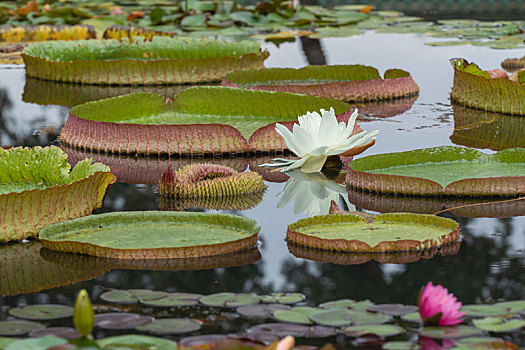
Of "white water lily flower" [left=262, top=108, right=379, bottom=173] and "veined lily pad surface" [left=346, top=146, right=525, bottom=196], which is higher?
"white water lily flower" [left=262, top=108, right=379, bottom=173]

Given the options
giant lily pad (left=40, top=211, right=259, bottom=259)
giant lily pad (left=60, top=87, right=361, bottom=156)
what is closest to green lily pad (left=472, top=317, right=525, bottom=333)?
giant lily pad (left=40, top=211, right=259, bottom=259)

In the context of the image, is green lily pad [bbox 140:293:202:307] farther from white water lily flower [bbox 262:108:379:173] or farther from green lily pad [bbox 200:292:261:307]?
white water lily flower [bbox 262:108:379:173]

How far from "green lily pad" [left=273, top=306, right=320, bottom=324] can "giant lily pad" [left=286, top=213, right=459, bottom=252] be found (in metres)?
0.74

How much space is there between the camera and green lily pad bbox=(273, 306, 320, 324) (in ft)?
9.80

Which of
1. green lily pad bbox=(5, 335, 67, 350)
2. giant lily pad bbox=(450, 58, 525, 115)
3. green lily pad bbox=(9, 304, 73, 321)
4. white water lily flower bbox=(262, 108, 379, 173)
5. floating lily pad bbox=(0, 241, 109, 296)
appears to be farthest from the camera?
giant lily pad bbox=(450, 58, 525, 115)

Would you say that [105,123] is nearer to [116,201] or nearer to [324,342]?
[116,201]

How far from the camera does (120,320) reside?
302cm

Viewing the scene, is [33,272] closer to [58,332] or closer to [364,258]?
[58,332]

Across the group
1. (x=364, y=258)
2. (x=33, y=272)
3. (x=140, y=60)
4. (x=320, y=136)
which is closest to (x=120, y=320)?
(x=33, y=272)

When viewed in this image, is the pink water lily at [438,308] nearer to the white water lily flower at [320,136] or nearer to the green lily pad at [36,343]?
the green lily pad at [36,343]

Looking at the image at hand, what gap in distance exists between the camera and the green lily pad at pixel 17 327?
9.58 feet

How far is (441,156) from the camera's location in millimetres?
5102

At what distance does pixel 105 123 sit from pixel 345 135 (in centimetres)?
183

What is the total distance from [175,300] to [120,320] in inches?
10.6
